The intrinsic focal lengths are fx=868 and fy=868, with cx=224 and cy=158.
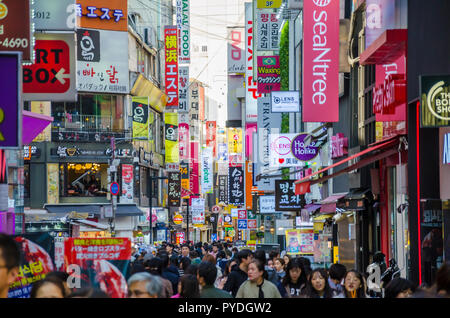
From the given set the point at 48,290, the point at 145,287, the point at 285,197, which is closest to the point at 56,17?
the point at 48,290

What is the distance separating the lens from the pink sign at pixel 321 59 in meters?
23.8

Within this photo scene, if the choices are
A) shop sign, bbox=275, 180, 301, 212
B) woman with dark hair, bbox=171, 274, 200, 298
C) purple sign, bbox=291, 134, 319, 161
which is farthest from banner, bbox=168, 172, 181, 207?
woman with dark hair, bbox=171, 274, 200, 298

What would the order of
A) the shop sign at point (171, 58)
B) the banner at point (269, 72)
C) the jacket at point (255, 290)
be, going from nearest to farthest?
the jacket at point (255, 290) → the banner at point (269, 72) → the shop sign at point (171, 58)

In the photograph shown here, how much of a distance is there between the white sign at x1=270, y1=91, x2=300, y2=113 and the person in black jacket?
74.7 ft

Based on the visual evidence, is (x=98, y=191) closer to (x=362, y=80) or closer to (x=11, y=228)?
(x=362, y=80)

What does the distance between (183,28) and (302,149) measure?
29995 mm

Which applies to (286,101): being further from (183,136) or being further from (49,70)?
(183,136)

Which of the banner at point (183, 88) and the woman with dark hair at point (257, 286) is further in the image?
the banner at point (183, 88)

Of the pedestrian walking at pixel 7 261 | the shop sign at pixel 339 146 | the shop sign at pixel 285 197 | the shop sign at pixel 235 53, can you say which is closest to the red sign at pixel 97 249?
the pedestrian walking at pixel 7 261

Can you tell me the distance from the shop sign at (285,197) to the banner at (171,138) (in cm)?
2578

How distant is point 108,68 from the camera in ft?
161

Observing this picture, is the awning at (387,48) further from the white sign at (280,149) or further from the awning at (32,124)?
the white sign at (280,149)

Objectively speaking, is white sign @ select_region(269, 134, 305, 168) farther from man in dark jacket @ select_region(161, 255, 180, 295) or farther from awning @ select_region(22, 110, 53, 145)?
man in dark jacket @ select_region(161, 255, 180, 295)
